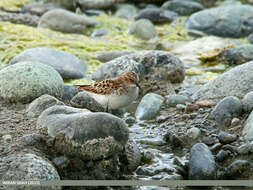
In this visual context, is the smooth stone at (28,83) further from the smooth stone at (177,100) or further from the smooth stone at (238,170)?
the smooth stone at (238,170)

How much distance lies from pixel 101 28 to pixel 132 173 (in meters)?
10.9

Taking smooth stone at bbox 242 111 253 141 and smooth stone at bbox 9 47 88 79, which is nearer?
smooth stone at bbox 242 111 253 141

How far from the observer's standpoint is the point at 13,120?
19.9ft

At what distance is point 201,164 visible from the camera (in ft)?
17.2

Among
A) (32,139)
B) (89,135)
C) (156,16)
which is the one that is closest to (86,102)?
(32,139)

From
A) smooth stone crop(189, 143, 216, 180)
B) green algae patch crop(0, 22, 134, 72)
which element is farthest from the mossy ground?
smooth stone crop(189, 143, 216, 180)

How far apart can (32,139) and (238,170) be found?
2.71 m

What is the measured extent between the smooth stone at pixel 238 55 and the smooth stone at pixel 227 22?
3701 millimetres

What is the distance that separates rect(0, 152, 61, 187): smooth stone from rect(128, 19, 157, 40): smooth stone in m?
10.7

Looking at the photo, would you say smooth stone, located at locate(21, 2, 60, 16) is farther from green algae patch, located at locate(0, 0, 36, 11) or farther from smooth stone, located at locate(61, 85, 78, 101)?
smooth stone, located at locate(61, 85, 78, 101)

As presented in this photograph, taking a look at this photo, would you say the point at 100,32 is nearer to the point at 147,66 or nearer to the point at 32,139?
the point at 147,66

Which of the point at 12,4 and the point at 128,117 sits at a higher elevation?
the point at 12,4

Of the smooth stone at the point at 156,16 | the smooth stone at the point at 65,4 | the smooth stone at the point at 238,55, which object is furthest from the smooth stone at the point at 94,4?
the smooth stone at the point at 238,55

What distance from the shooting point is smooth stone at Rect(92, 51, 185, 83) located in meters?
9.43
